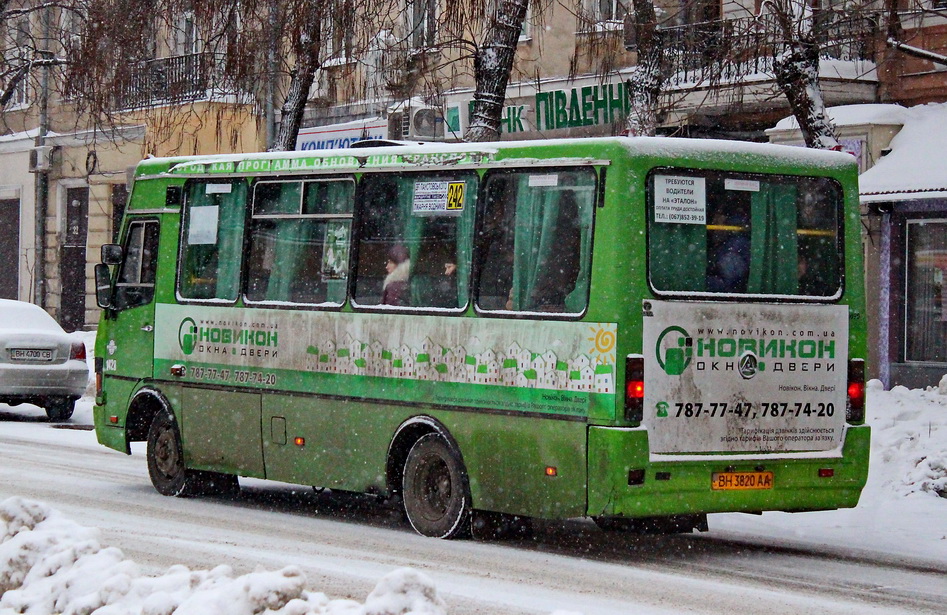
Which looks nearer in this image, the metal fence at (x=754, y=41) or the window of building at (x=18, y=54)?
the metal fence at (x=754, y=41)

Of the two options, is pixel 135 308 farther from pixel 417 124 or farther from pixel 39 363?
pixel 417 124

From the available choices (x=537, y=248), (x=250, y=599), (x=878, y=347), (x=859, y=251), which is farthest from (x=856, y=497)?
(x=878, y=347)

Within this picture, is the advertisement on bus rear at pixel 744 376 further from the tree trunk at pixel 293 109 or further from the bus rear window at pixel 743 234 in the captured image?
the tree trunk at pixel 293 109

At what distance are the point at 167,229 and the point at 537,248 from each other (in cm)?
444

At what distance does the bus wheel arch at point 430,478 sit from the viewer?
11.1m

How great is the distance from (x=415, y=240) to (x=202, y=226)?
2679 mm

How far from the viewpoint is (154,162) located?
1441cm

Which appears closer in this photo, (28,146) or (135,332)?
(135,332)

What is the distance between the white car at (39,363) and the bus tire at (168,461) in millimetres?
7994

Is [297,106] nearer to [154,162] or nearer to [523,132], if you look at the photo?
[523,132]

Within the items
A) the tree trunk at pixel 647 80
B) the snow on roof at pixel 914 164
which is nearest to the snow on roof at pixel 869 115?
the snow on roof at pixel 914 164

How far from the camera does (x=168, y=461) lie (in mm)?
13891

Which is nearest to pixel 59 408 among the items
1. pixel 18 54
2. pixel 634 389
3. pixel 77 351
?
pixel 77 351

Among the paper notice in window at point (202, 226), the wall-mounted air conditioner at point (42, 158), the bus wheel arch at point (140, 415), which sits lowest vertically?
the bus wheel arch at point (140, 415)
